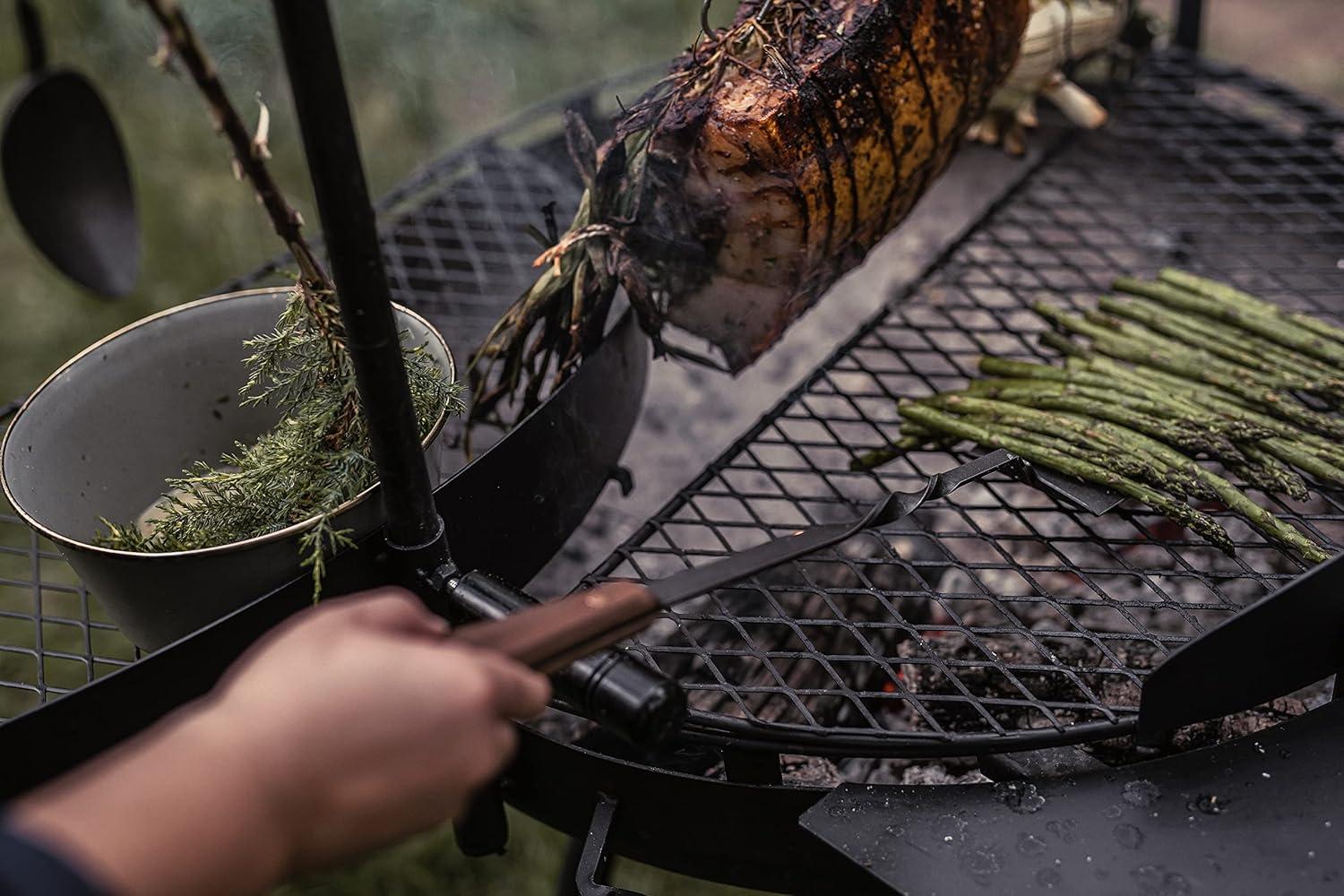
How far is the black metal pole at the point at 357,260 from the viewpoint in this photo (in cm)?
114

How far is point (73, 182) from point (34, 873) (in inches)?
57.6

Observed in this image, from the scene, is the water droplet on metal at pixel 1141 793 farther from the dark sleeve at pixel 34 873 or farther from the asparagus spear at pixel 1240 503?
the dark sleeve at pixel 34 873

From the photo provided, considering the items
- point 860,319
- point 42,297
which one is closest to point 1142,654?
point 860,319

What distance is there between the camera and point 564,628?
111cm

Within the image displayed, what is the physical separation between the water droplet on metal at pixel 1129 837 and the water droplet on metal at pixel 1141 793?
4 centimetres

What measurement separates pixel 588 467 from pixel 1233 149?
7.75ft

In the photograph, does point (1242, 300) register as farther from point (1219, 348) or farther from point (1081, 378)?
point (1081, 378)

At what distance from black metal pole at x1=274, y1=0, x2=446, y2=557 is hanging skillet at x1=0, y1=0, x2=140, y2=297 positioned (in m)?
0.79

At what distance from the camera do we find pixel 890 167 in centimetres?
233

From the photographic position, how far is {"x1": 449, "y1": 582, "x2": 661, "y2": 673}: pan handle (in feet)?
3.56

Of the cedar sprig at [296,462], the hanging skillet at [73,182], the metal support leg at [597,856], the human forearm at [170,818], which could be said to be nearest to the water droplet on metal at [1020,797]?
the metal support leg at [597,856]

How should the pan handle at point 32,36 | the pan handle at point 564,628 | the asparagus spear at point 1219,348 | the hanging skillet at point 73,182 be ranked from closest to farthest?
the pan handle at point 564,628
the pan handle at point 32,36
the hanging skillet at point 73,182
the asparagus spear at point 1219,348

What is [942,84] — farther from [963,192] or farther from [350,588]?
[350,588]

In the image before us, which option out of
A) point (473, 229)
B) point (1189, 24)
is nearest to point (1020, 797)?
point (473, 229)
